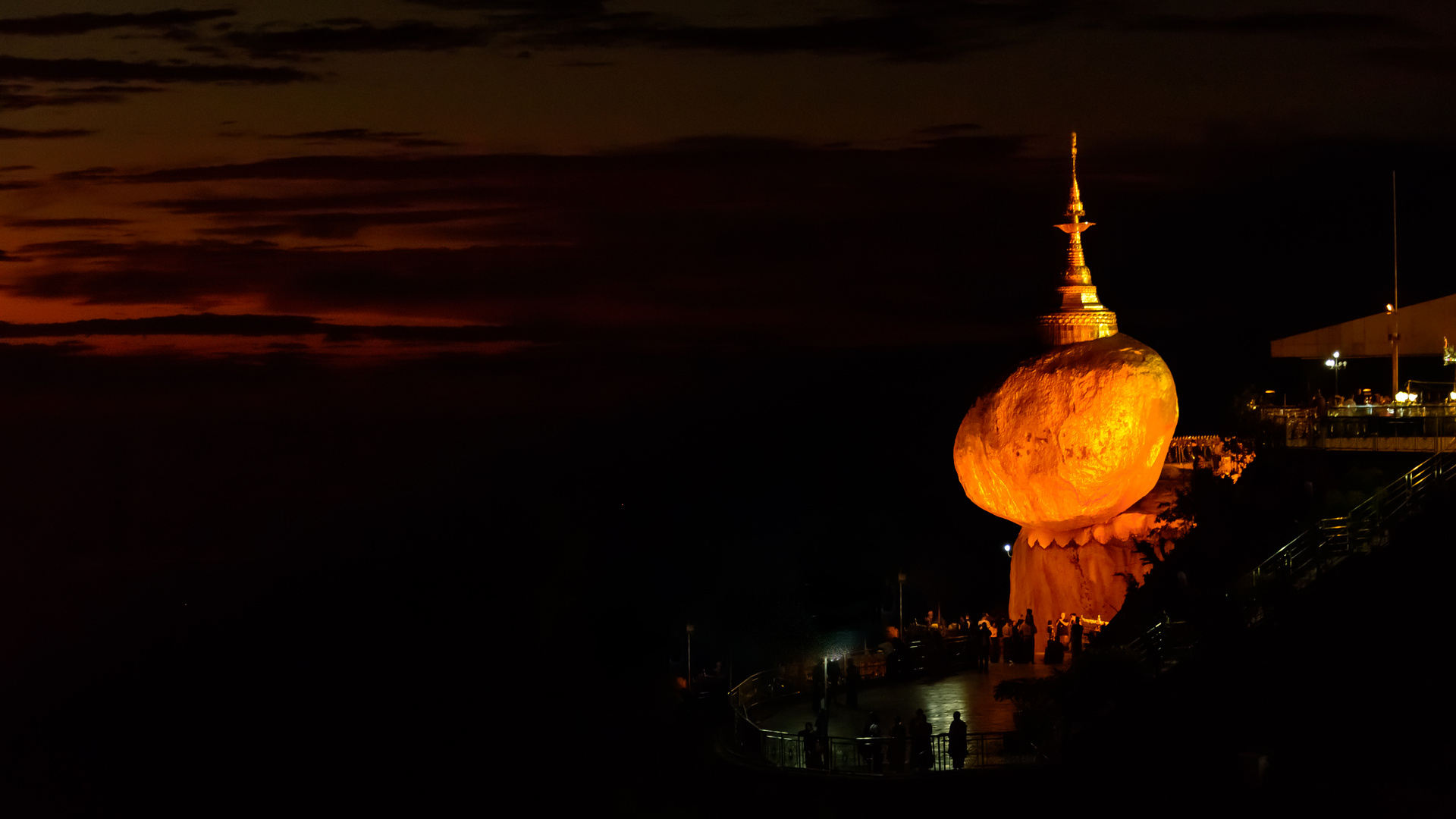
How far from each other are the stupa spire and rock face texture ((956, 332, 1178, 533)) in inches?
22.2

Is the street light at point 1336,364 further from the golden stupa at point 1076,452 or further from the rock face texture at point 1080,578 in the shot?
the rock face texture at point 1080,578

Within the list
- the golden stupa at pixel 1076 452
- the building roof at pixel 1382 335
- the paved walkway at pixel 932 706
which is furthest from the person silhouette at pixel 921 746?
the building roof at pixel 1382 335

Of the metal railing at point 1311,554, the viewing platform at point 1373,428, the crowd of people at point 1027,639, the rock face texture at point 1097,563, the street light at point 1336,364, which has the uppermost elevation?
the street light at point 1336,364

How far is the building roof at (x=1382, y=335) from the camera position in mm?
28719

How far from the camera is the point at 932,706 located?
2109cm

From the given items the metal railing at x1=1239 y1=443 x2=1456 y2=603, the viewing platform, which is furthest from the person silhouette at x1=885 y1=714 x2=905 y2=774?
the viewing platform

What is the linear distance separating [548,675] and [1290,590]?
2214 centimetres

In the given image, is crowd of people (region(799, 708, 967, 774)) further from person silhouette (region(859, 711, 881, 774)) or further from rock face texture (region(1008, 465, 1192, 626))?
rock face texture (region(1008, 465, 1192, 626))

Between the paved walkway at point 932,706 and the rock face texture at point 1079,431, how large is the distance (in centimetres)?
320

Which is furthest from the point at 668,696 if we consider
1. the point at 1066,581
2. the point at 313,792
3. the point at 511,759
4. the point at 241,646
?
the point at 241,646

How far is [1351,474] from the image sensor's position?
2153cm

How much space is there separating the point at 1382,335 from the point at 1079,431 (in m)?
8.26

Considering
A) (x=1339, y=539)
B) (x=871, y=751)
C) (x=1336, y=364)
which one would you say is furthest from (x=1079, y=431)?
(x=871, y=751)

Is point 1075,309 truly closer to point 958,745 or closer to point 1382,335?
point 1382,335
